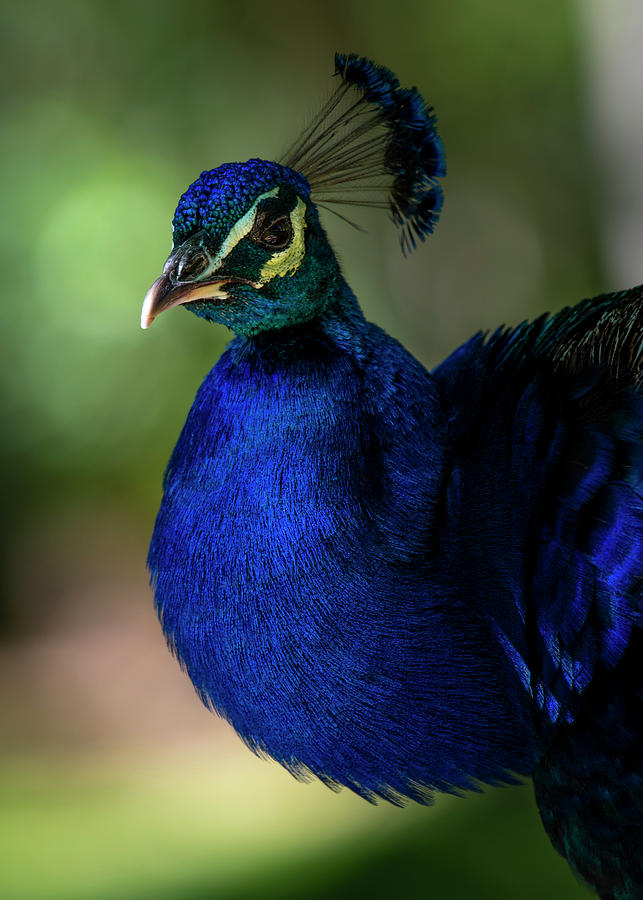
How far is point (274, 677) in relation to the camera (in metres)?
1.14

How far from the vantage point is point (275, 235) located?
1.14m

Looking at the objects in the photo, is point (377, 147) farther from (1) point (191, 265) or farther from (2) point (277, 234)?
(1) point (191, 265)

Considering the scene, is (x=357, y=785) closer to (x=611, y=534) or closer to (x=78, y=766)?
(x=611, y=534)

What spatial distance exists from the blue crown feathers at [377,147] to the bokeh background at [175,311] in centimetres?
180

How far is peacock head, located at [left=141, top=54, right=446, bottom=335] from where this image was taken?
43.2 inches

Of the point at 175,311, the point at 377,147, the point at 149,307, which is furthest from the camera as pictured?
the point at 175,311

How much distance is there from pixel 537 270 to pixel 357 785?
134 inches

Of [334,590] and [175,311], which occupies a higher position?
[175,311]

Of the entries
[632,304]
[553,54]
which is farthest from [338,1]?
[632,304]

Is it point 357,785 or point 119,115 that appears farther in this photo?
point 119,115

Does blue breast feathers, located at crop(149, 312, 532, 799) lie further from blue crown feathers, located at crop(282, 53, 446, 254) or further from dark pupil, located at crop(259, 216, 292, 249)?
blue crown feathers, located at crop(282, 53, 446, 254)

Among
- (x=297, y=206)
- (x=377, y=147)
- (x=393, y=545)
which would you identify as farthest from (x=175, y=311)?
(x=393, y=545)

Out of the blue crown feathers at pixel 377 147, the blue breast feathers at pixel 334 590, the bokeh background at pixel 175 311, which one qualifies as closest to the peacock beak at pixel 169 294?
the blue breast feathers at pixel 334 590

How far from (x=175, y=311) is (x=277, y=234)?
8.28 feet
